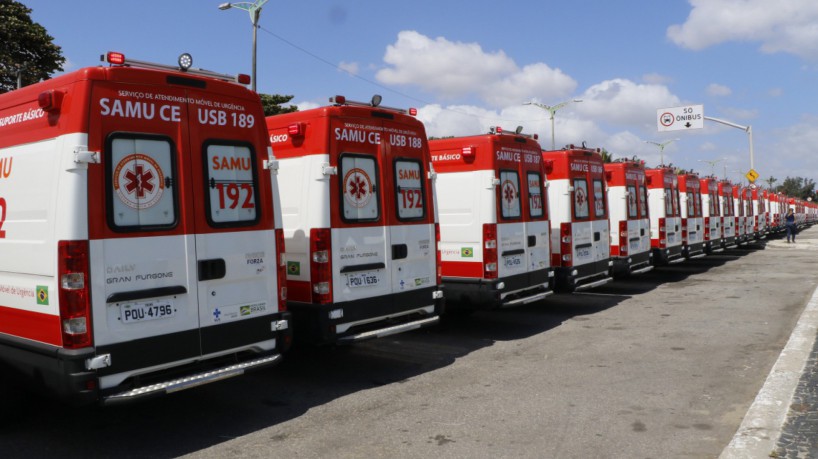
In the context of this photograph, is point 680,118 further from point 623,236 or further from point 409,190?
point 409,190

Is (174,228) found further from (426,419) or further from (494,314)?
(494,314)

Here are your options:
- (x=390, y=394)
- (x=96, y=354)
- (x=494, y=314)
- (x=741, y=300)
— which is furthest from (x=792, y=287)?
(x=96, y=354)

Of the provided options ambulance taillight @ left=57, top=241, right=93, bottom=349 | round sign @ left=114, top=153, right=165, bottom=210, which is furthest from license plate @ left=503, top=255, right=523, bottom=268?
ambulance taillight @ left=57, top=241, right=93, bottom=349

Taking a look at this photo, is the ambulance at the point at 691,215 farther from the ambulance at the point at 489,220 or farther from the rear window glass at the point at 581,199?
the ambulance at the point at 489,220

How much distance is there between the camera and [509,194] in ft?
31.3

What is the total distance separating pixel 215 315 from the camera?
5.44m

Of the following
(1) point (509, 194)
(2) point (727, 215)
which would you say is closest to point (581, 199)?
(1) point (509, 194)

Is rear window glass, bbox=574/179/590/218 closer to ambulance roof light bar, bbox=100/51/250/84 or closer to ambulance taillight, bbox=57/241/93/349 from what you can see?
ambulance roof light bar, bbox=100/51/250/84

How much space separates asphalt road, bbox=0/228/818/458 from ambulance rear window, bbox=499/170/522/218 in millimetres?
1821

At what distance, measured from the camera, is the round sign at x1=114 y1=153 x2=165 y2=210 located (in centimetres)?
484

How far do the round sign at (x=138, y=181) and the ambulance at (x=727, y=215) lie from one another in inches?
877

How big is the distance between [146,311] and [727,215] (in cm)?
2375

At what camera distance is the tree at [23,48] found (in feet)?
66.4

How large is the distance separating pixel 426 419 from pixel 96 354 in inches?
106
